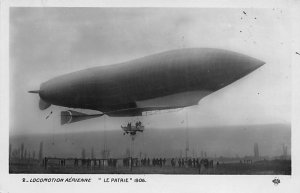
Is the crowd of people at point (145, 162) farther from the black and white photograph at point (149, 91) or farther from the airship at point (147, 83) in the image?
the airship at point (147, 83)

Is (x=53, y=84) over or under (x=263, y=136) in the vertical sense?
over

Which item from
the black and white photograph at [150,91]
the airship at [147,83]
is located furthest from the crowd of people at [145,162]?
the airship at [147,83]

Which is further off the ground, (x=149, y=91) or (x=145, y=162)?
(x=149, y=91)

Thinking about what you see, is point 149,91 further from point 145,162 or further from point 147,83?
point 145,162

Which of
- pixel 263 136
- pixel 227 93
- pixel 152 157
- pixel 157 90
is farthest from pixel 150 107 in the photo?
pixel 263 136

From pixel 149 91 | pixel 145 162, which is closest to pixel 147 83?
pixel 149 91

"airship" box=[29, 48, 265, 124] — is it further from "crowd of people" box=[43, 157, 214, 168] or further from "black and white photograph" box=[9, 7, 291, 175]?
"crowd of people" box=[43, 157, 214, 168]

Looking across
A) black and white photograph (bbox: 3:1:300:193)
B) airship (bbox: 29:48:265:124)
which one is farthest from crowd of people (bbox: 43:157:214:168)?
airship (bbox: 29:48:265:124)

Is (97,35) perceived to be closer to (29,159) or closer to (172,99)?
(172,99)
